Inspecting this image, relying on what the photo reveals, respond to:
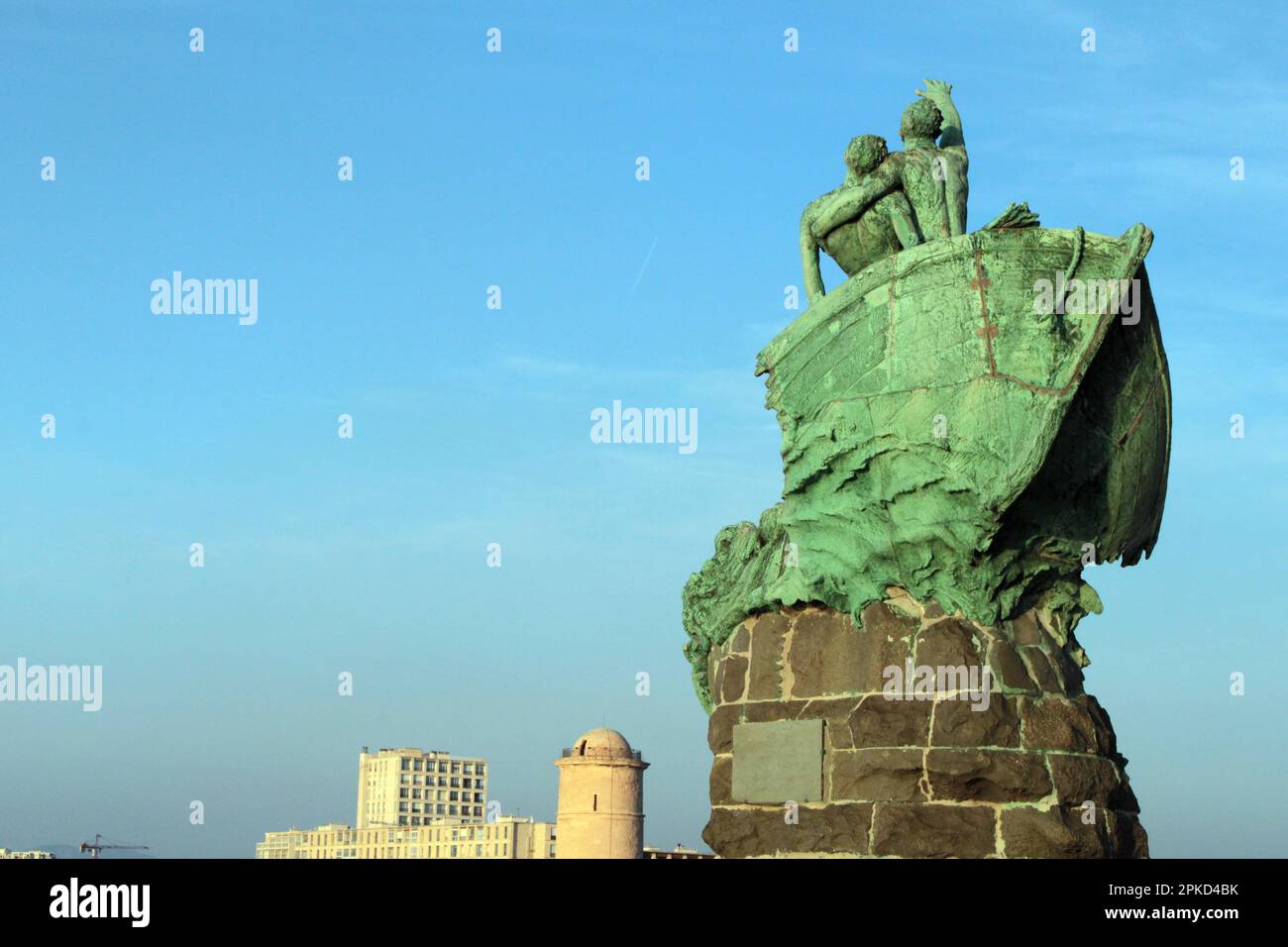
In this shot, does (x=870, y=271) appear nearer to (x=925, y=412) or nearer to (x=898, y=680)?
(x=925, y=412)

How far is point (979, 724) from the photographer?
39.7 ft

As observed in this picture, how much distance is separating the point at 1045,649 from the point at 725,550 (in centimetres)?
328

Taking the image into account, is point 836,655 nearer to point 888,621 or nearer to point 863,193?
point 888,621

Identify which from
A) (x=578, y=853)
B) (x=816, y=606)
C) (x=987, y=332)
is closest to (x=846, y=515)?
(x=816, y=606)

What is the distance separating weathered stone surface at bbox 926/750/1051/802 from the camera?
12.0 metres

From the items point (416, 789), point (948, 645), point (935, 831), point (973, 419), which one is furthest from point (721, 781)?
point (416, 789)

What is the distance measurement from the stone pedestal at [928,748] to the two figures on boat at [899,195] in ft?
9.48

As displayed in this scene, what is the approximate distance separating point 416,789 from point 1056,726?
113m

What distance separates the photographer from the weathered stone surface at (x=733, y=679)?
45.0 feet

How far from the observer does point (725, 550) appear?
15.0 m

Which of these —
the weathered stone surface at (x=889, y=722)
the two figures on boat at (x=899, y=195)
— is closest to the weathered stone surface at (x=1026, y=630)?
the weathered stone surface at (x=889, y=722)

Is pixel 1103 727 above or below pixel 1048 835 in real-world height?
above

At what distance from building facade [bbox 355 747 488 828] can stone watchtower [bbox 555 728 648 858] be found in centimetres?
3898
